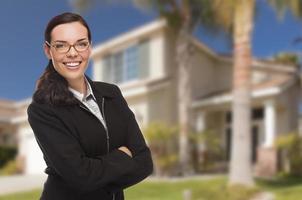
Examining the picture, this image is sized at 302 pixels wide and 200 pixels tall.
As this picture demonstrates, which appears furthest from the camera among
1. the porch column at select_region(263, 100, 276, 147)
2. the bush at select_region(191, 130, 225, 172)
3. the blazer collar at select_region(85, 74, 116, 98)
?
the bush at select_region(191, 130, 225, 172)

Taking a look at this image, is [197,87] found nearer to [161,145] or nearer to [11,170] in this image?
[161,145]

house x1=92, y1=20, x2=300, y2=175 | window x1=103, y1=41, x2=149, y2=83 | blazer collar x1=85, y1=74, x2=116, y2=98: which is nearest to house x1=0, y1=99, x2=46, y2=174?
window x1=103, y1=41, x2=149, y2=83

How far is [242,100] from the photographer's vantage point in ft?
42.7

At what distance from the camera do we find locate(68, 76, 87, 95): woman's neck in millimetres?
1895

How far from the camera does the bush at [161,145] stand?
19.0m

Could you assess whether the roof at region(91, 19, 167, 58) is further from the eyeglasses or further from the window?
the eyeglasses

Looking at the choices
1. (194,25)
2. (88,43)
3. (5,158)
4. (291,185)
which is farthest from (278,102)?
(88,43)

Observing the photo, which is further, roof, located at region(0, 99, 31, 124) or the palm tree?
roof, located at region(0, 99, 31, 124)

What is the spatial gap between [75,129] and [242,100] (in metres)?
11.5

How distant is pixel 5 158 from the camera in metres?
28.5

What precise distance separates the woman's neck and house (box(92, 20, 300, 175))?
58.8 ft

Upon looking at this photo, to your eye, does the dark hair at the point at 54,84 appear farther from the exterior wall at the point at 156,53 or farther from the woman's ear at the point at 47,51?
the exterior wall at the point at 156,53

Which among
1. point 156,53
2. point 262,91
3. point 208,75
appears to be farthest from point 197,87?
point 262,91

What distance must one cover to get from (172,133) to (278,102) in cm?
473
